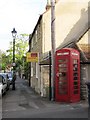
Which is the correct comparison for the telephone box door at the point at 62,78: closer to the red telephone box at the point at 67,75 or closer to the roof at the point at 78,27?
the red telephone box at the point at 67,75

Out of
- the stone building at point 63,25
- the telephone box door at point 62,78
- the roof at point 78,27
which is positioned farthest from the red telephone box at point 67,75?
the roof at point 78,27

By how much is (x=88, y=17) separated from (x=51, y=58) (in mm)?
6758

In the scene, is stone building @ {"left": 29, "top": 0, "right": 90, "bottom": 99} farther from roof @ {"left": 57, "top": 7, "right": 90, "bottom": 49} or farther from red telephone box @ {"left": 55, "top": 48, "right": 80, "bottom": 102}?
red telephone box @ {"left": 55, "top": 48, "right": 80, "bottom": 102}

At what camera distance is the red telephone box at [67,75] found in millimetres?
18953

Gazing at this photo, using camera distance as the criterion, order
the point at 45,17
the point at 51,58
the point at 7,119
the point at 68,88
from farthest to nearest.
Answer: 1. the point at 45,17
2. the point at 51,58
3. the point at 68,88
4. the point at 7,119

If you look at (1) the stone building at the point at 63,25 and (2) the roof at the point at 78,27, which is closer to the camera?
(1) the stone building at the point at 63,25

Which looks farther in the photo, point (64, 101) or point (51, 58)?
point (51, 58)

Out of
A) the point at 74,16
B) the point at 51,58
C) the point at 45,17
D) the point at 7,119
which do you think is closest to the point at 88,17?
the point at 74,16

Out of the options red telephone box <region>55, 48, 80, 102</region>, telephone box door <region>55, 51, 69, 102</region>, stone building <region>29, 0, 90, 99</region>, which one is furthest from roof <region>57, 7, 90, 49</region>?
telephone box door <region>55, 51, 69, 102</region>

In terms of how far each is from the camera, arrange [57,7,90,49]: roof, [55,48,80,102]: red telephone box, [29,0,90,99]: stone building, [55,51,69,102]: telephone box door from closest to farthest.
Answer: [55,48,80,102]: red telephone box < [55,51,69,102]: telephone box door < [29,0,90,99]: stone building < [57,7,90,49]: roof

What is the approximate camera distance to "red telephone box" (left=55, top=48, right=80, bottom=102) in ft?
62.2

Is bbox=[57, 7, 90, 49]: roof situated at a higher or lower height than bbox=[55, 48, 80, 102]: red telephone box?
higher

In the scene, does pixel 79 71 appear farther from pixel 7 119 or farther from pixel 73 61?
pixel 7 119

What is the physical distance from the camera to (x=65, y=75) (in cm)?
1930
